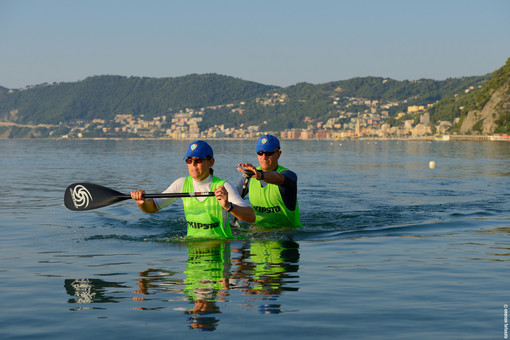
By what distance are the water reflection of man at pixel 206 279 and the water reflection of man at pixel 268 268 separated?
0.82 feet

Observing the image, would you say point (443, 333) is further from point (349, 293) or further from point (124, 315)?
point (124, 315)

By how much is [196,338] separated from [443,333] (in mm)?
2367

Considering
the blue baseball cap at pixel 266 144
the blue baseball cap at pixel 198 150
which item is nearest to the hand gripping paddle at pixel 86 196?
the blue baseball cap at pixel 198 150

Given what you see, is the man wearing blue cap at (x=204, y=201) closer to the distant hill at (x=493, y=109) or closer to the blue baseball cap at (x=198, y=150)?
the blue baseball cap at (x=198, y=150)

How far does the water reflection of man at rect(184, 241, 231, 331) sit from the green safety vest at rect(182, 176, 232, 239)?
1.20 ft

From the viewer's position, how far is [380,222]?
52.7 feet

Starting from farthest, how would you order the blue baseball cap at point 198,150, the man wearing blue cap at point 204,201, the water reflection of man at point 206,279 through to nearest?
the blue baseball cap at point 198,150, the man wearing blue cap at point 204,201, the water reflection of man at point 206,279

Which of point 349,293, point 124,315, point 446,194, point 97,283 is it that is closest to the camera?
point 124,315

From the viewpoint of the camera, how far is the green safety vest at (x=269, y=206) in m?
12.3

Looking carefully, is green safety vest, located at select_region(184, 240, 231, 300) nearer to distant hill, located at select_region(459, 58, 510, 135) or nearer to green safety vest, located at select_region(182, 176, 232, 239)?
green safety vest, located at select_region(182, 176, 232, 239)

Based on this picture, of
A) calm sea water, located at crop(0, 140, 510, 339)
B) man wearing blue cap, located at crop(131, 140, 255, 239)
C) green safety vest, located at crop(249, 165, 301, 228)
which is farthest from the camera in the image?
green safety vest, located at crop(249, 165, 301, 228)

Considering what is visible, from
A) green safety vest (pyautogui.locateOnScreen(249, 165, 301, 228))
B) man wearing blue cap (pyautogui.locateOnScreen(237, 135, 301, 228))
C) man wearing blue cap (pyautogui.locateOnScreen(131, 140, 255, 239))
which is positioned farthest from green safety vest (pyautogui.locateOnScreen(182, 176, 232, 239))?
green safety vest (pyautogui.locateOnScreen(249, 165, 301, 228))

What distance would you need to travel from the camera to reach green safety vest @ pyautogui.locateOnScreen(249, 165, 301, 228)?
12.3 metres

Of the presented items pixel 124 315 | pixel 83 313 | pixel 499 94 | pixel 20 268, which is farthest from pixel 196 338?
pixel 499 94
